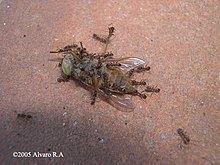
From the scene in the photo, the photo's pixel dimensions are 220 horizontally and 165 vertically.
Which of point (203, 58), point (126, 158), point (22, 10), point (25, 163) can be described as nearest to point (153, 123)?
point (126, 158)

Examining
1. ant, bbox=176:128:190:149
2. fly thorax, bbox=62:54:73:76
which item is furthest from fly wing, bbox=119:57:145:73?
ant, bbox=176:128:190:149

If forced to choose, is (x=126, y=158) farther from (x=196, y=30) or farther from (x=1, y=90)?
(x=196, y=30)

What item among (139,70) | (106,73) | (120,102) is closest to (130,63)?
(139,70)

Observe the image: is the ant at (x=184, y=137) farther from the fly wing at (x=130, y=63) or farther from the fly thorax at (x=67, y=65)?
the fly thorax at (x=67, y=65)

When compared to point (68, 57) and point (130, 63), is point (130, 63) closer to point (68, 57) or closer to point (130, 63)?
point (130, 63)

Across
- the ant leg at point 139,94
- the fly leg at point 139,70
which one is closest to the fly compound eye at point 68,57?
the fly leg at point 139,70
